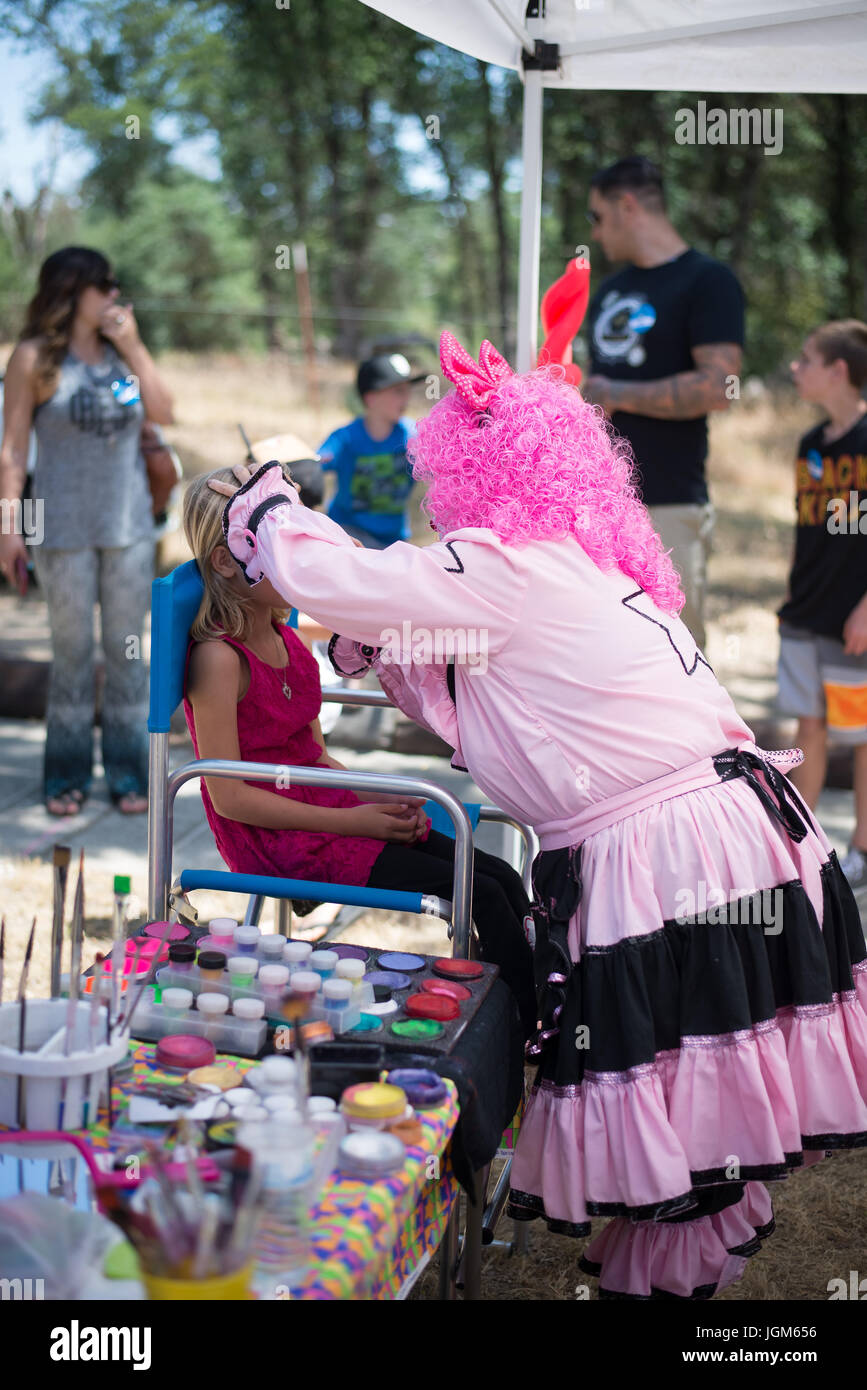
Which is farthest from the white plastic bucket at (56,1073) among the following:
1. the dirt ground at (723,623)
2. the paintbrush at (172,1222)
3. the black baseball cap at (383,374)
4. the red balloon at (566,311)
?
the black baseball cap at (383,374)

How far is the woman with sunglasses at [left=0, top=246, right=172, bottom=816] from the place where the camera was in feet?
12.9

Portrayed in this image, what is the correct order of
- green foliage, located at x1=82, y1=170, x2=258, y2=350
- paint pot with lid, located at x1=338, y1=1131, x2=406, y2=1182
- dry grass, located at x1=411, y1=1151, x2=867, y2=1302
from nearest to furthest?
paint pot with lid, located at x1=338, y1=1131, x2=406, y2=1182
dry grass, located at x1=411, y1=1151, x2=867, y2=1302
green foliage, located at x1=82, y1=170, x2=258, y2=350

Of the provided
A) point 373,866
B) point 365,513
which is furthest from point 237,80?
point 373,866

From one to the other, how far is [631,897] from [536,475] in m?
0.65

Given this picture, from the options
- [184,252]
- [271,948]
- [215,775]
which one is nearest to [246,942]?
[271,948]

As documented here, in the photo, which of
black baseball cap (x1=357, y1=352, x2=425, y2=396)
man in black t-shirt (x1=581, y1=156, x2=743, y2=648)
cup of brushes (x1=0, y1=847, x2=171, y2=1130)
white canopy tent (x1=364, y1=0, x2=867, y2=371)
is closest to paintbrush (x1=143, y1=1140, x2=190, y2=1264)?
cup of brushes (x1=0, y1=847, x2=171, y2=1130)

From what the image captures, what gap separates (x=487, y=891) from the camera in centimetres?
218

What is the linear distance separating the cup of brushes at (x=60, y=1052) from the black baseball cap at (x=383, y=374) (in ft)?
12.4

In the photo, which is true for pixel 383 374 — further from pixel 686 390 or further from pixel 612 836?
pixel 612 836

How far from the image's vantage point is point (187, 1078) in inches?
53.9

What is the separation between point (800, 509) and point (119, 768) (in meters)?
2.44

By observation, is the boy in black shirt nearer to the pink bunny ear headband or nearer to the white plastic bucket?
the pink bunny ear headband

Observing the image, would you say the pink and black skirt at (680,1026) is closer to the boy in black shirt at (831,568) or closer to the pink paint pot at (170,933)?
the pink paint pot at (170,933)

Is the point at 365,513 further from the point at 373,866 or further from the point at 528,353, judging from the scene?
the point at 373,866
